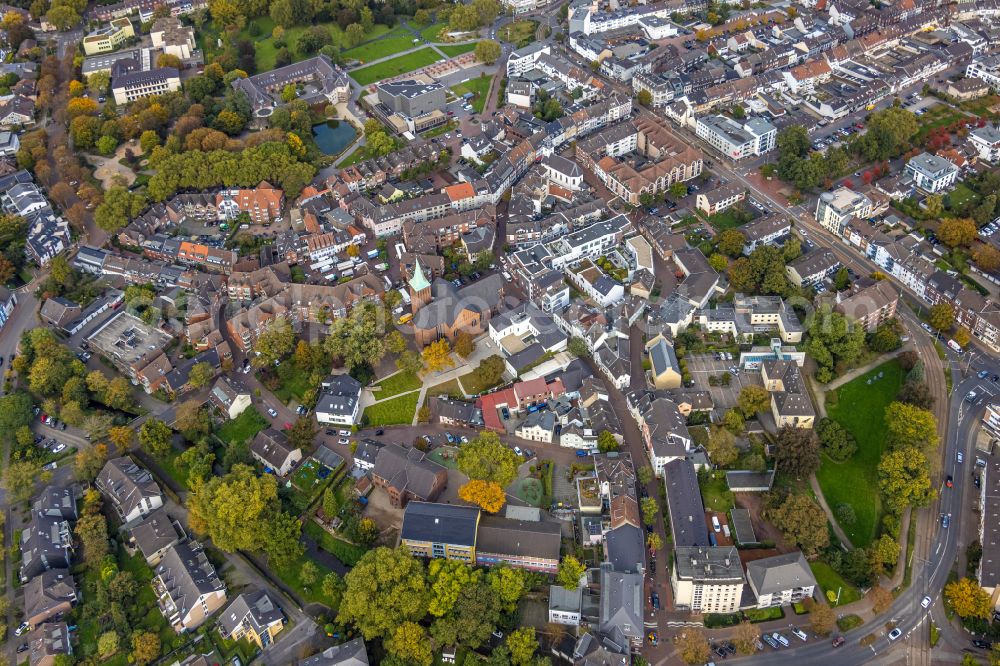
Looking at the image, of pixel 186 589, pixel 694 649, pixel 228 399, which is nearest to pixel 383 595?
pixel 186 589

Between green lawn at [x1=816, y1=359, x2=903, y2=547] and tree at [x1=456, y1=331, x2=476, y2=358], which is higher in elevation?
tree at [x1=456, y1=331, x2=476, y2=358]

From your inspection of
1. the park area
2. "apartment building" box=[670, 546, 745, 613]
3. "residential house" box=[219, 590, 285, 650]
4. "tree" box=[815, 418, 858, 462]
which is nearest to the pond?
the park area

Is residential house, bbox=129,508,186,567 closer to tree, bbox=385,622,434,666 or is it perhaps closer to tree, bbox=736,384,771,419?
tree, bbox=385,622,434,666

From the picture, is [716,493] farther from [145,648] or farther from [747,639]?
[145,648]

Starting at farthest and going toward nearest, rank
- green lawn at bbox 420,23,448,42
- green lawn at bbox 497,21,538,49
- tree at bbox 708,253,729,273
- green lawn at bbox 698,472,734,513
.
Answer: green lawn at bbox 420,23,448,42
green lawn at bbox 497,21,538,49
tree at bbox 708,253,729,273
green lawn at bbox 698,472,734,513

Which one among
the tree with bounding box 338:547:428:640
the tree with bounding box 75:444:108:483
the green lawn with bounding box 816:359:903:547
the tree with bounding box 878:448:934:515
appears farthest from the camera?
the tree with bounding box 75:444:108:483

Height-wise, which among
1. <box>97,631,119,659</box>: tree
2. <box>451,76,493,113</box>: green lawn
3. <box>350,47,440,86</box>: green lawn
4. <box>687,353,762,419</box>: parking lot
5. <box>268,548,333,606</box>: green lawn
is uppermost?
<box>350,47,440,86</box>: green lawn
